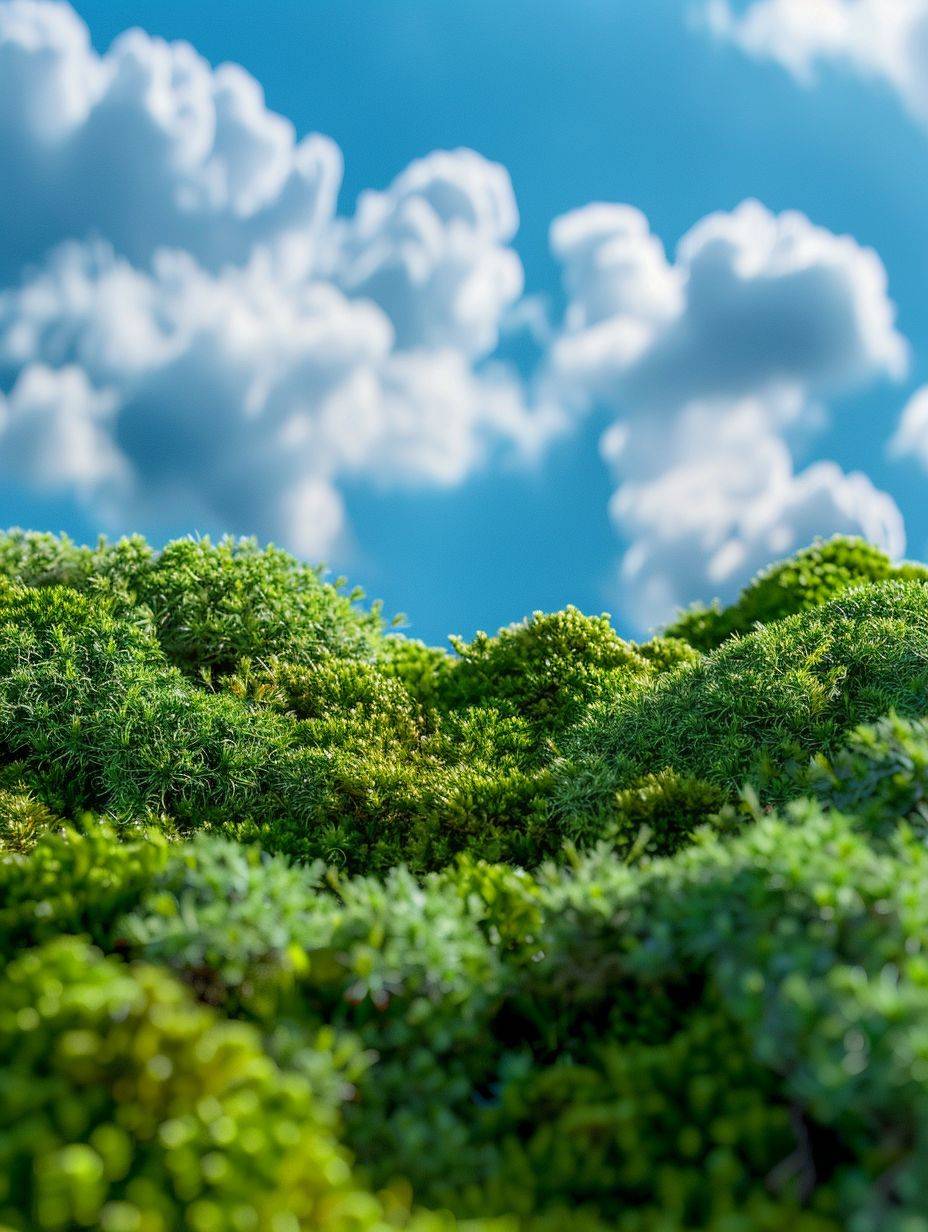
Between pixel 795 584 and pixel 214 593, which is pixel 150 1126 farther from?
pixel 795 584

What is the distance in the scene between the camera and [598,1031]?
Answer: 3.45 meters

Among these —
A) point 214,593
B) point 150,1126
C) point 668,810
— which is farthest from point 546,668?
point 150,1126

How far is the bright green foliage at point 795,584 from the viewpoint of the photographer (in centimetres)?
1156

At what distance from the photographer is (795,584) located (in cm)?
1196

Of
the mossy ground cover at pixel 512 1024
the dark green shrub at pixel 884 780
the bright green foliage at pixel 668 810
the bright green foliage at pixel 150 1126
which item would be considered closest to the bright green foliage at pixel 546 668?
the mossy ground cover at pixel 512 1024

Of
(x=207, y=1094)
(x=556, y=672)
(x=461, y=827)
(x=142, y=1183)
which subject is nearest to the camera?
(x=142, y=1183)

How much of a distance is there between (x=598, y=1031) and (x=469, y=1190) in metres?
0.97

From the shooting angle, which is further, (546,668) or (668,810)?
(546,668)

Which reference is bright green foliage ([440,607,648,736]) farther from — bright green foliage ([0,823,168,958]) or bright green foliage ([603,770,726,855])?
bright green foliage ([0,823,168,958])

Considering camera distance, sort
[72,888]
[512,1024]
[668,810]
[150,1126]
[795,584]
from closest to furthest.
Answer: [150,1126], [512,1024], [72,888], [668,810], [795,584]

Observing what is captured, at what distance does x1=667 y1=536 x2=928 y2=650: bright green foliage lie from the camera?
11.6 m

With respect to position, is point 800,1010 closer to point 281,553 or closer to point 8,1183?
point 8,1183

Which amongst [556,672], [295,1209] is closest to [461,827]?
[556,672]

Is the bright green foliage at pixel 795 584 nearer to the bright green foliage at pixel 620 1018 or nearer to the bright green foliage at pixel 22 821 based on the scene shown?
the bright green foliage at pixel 22 821
